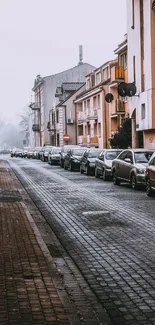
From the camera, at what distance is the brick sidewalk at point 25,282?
5.42 m

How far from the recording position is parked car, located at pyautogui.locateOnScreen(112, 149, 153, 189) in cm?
2100

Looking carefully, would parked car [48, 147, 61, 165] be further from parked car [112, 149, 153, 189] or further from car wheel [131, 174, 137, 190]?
car wheel [131, 174, 137, 190]

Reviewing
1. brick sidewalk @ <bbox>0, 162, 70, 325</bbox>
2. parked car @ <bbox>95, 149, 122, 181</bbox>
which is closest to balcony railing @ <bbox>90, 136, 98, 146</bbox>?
parked car @ <bbox>95, 149, 122, 181</bbox>

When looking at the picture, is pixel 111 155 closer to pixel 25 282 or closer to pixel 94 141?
pixel 25 282

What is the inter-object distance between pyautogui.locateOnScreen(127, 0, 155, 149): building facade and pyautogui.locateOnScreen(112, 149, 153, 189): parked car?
1048 cm

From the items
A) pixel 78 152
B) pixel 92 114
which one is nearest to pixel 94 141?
pixel 92 114

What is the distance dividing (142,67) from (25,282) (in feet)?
99.9

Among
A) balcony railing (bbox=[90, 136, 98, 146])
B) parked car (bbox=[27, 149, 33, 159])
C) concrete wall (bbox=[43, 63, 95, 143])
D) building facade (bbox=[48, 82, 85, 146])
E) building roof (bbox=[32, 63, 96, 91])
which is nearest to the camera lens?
balcony railing (bbox=[90, 136, 98, 146])

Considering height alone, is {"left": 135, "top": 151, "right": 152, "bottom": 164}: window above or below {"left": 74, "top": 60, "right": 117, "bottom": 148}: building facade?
below

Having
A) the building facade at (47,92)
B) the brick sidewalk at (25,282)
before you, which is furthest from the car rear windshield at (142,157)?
the building facade at (47,92)

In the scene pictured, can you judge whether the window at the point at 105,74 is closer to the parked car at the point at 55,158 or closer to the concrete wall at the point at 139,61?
the parked car at the point at 55,158

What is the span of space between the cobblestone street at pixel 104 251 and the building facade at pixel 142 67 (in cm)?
1700

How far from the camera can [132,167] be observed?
21703 mm

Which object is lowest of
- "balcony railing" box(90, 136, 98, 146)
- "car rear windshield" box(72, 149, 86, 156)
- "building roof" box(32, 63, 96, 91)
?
"car rear windshield" box(72, 149, 86, 156)
